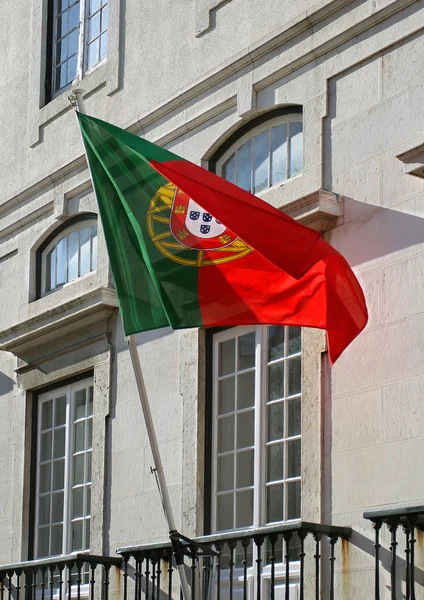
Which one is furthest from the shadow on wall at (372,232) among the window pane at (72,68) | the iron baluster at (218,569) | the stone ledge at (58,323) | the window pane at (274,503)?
the window pane at (72,68)

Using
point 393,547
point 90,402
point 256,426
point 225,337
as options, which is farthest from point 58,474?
point 393,547

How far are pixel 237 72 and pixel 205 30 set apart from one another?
28.5 inches

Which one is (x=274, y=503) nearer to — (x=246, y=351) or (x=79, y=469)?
(x=246, y=351)

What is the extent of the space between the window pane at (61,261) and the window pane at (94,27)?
2.04 m

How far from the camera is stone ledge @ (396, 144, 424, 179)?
9.17m

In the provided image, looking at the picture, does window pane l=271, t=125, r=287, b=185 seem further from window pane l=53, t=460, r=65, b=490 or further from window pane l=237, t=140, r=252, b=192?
window pane l=53, t=460, r=65, b=490

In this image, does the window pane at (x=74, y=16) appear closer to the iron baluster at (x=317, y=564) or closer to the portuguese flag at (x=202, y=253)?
the portuguese flag at (x=202, y=253)

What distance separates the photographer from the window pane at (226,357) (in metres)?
11.3

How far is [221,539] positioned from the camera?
9961 millimetres

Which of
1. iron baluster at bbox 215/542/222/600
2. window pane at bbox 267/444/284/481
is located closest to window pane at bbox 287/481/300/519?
window pane at bbox 267/444/284/481

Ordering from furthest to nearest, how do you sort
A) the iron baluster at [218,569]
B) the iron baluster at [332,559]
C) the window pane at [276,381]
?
the window pane at [276,381]
the iron baluster at [218,569]
the iron baluster at [332,559]

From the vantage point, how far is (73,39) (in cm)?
1439

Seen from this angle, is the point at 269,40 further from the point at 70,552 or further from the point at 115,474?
the point at 70,552

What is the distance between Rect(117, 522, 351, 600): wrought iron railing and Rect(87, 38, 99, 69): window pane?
5010 millimetres
